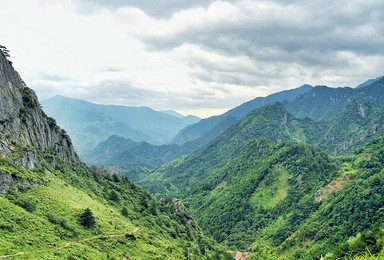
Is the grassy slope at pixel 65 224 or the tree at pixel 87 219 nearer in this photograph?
the grassy slope at pixel 65 224

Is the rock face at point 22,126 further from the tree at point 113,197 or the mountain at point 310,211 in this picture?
the mountain at point 310,211

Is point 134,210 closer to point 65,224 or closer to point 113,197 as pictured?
point 113,197

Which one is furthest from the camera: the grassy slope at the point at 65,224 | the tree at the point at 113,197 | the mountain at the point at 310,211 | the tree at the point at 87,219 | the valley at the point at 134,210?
the mountain at the point at 310,211

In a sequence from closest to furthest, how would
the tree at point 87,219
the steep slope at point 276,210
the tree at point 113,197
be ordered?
1. the tree at point 87,219
2. the tree at point 113,197
3. the steep slope at point 276,210

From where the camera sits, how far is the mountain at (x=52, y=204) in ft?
164

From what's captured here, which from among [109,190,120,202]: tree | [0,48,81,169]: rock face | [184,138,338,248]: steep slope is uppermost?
[0,48,81,169]: rock face

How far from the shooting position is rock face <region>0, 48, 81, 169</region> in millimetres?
74562

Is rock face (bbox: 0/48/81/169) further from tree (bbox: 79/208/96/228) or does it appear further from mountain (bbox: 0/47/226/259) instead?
tree (bbox: 79/208/96/228)

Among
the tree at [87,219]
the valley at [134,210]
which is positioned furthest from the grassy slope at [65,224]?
the tree at [87,219]

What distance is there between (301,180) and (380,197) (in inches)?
2378

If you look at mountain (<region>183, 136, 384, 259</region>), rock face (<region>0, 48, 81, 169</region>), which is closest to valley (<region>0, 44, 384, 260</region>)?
rock face (<region>0, 48, 81, 169</region>)

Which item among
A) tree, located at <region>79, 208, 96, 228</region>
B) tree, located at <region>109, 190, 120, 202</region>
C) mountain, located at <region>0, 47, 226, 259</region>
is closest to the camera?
mountain, located at <region>0, 47, 226, 259</region>

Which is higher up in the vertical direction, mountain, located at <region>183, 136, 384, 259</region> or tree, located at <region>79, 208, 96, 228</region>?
tree, located at <region>79, 208, 96, 228</region>

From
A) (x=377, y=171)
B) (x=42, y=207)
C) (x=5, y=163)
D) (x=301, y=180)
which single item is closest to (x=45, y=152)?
(x=5, y=163)
